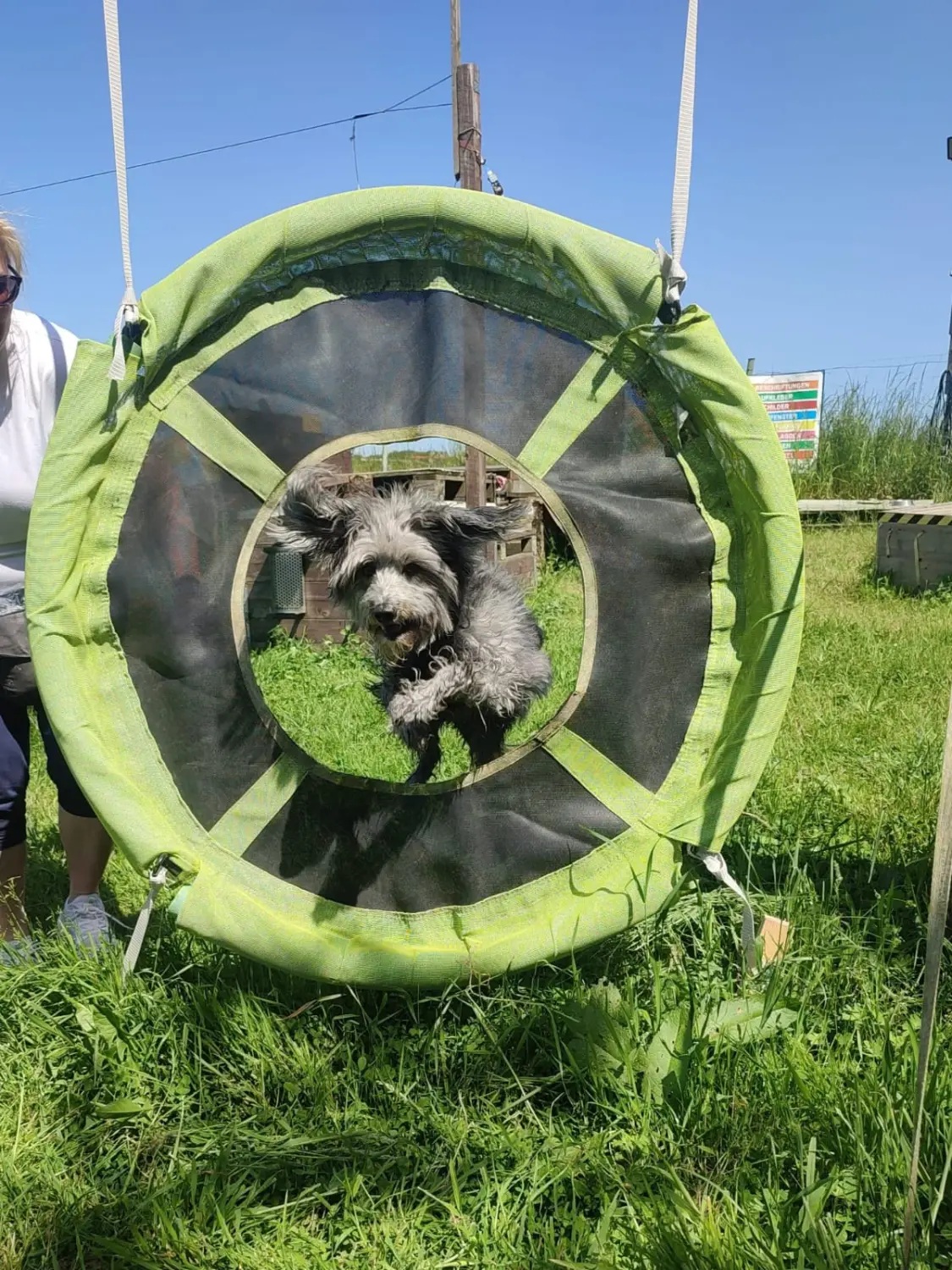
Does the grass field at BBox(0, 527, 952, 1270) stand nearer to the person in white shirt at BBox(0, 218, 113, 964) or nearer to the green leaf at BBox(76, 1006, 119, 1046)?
the green leaf at BBox(76, 1006, 119, 1046)

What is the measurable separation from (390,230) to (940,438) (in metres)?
14.3

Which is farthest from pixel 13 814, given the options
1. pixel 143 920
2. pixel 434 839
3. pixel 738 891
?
pixel 738 891

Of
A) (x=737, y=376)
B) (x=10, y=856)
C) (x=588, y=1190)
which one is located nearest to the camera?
(x=588, y=1190)

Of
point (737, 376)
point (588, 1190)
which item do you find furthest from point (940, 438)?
point (588, 1190)

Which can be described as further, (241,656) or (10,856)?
(10,856)

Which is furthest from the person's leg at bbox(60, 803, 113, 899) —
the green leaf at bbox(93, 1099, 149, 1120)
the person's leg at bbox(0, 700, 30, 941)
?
the green leaf at bbox(93, 1099, 149, 1120)

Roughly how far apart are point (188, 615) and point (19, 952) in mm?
1166

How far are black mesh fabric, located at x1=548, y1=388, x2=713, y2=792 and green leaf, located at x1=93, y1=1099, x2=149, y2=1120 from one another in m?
1.47

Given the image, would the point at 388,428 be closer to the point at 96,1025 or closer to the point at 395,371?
the point at 395,371

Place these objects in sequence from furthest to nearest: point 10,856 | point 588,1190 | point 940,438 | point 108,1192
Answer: point 940,438 → point 10,856 → point 108,1192 → point 588,1190

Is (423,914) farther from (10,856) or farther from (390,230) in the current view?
(390,230)

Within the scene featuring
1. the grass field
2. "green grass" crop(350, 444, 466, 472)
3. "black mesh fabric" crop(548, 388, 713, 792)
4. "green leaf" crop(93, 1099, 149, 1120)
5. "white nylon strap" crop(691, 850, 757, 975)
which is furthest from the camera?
"green grass" crop(350, 444, 466, 472)

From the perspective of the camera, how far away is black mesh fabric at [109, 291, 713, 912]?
8.25 ft

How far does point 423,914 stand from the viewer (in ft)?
8.62
